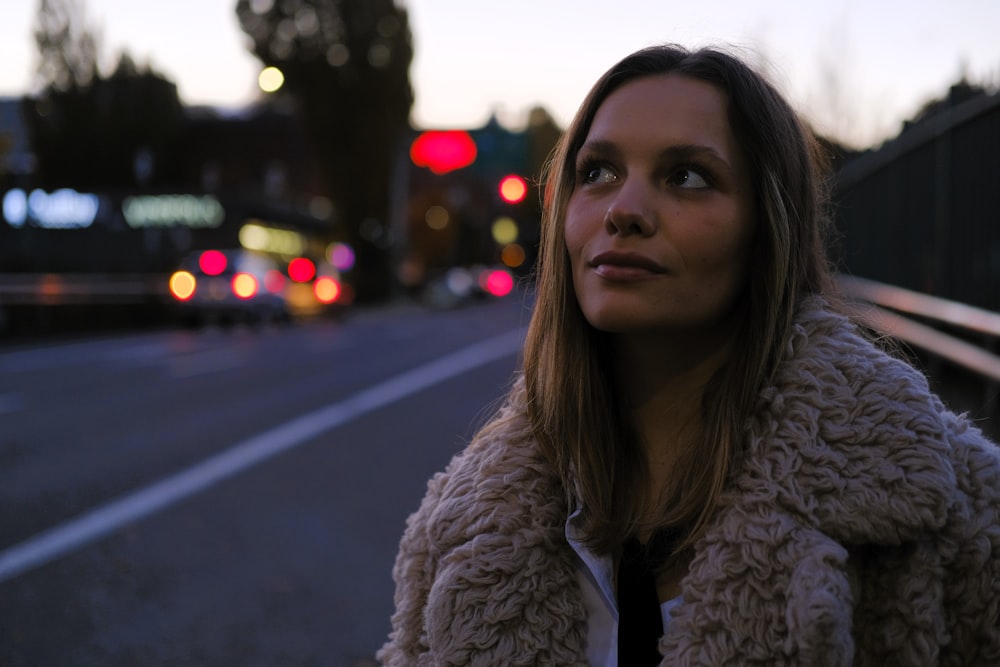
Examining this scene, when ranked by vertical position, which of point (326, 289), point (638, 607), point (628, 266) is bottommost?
point (326, 289)

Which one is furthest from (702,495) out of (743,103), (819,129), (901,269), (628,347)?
(901,269)

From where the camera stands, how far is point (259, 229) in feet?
190

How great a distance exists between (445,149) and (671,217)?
51554 millimetres

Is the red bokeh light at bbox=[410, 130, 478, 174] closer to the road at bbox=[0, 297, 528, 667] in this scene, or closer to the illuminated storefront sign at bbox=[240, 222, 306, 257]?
the illuminated storefront sign at bbox=[240, 222, 306, 257]

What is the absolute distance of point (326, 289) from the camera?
33875 mm

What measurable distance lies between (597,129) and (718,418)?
0.47 meters

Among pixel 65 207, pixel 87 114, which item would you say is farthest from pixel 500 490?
pixel 87 114

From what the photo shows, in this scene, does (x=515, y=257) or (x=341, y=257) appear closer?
(x=515, y=257)

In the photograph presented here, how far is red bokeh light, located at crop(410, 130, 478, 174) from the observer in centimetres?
5088

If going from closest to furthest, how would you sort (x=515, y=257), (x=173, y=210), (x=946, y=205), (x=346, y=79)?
(x=946, y=205)
(x=515, y=257)
(x=346, y=79)
(x=173, y=210)

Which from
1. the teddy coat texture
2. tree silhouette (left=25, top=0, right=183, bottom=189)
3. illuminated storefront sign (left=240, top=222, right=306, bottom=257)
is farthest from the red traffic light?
tree silhouette (left=25, top=0, right=183, bottom=189)

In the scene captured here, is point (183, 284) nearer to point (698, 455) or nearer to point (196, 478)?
point (196, 478)

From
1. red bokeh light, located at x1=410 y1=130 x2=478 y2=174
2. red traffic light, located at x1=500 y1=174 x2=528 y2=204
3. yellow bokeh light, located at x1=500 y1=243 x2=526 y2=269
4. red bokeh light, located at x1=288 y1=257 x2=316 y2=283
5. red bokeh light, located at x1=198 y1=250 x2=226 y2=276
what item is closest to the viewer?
red traffic light, located at x1=500 y1=174 x2=528 y2=204

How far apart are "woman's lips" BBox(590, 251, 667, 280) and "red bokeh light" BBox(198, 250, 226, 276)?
1021 inches
